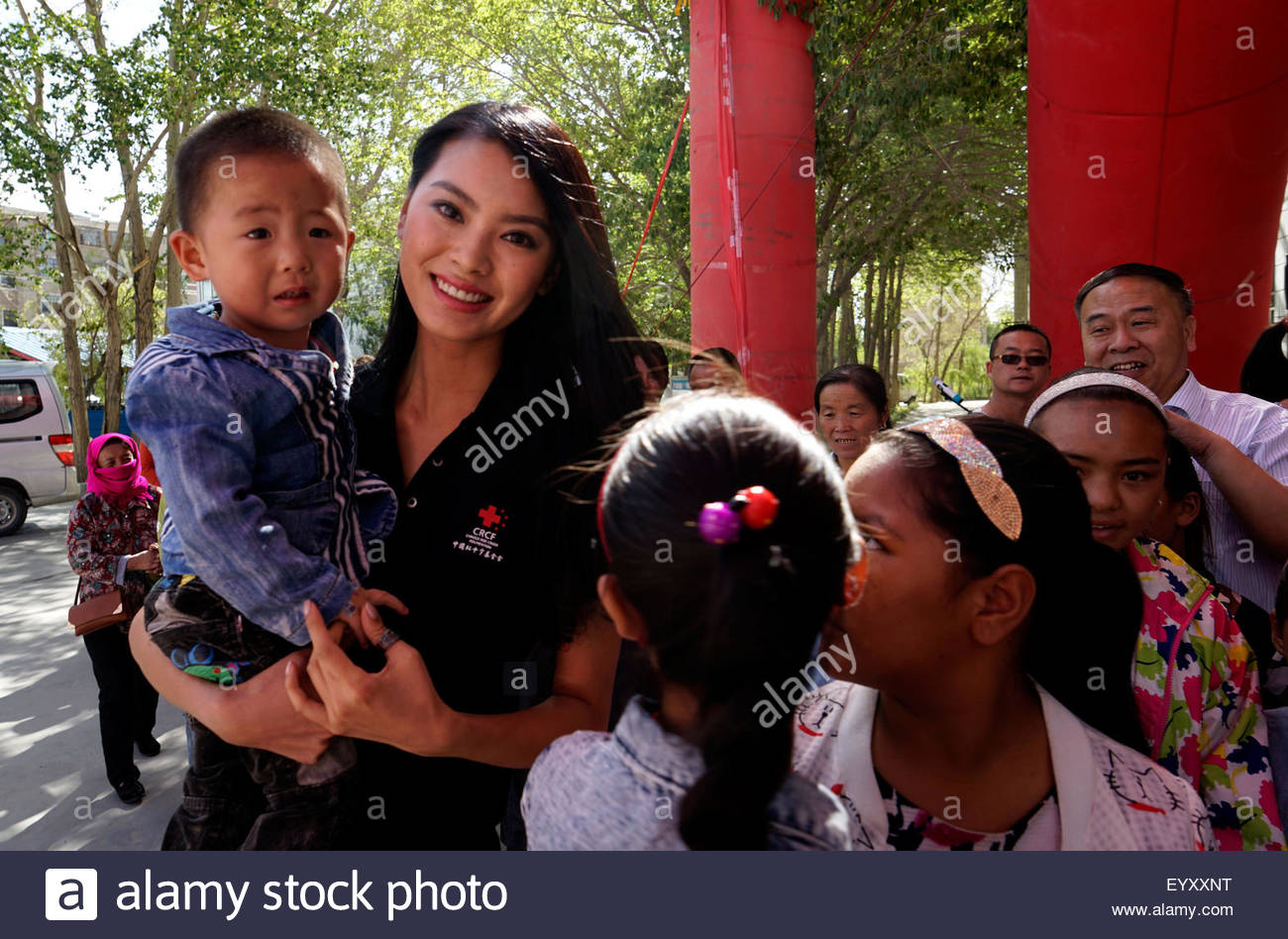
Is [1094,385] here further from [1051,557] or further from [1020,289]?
[1020,289]

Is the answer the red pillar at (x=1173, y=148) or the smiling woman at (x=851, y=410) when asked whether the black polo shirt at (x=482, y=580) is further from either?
the red pillar at (x=1173, y=148)

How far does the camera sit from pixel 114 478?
14.0 feet

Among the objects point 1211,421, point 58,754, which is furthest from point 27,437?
point 1211,421

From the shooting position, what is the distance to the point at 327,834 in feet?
4.68

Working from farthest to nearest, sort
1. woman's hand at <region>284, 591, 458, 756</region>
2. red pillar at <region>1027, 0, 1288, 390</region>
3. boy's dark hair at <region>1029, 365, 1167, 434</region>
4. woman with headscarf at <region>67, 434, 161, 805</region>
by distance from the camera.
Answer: red pillar at <region>1027, 0, 1288, 390</region> < woman with headscarf at <region>67, 434, 161, 805</region> < boy's dark hair at <region>1029, 365, 1167, 434</region> < woman's hand at <region>284, 591, 458, 756</region>

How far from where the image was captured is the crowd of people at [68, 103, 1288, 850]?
132cm

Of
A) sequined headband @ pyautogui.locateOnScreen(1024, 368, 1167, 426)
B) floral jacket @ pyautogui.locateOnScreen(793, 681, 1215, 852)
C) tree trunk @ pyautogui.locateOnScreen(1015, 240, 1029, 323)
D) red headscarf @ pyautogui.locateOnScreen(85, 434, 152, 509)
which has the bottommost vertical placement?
tree trunk @ pyautogui.locateOnScreen(1015, 240, 1029, 323)

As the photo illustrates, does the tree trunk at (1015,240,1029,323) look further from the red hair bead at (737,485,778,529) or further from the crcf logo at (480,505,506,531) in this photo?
the red hair bead at (737,485,778,529)

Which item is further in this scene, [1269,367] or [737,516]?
[1269,367]

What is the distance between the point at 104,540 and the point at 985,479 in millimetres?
3998

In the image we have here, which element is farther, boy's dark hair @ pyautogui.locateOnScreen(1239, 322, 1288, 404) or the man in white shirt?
boy's dark hair @ pyautogui.locateOnScreen(1239, 322, 1288, 404)

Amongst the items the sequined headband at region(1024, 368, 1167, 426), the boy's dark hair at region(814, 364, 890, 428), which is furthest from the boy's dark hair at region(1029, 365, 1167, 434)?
the boy's dark hair at region(814, 364, 890, 428)

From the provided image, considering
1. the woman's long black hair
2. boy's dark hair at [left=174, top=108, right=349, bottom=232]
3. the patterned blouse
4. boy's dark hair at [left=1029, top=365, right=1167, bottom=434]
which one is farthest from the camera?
the patterned blouse

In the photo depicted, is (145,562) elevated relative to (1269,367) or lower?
lower
